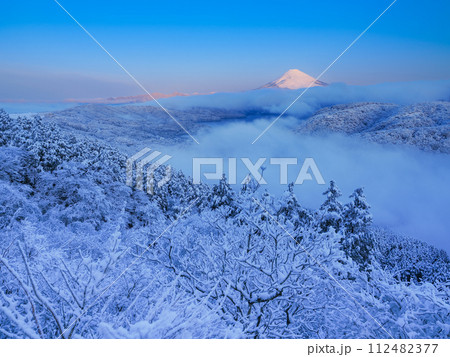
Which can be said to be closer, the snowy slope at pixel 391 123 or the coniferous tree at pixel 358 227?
the snowy slope at pixel 391 123

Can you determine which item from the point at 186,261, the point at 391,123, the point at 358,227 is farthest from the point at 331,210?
the point at 186,261

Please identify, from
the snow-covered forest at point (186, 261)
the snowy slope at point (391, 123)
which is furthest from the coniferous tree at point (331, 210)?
the snowy slope at point (391, 123)

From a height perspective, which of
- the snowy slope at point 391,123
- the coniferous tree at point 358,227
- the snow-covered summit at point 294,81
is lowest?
the coniferous tree at point 358,227

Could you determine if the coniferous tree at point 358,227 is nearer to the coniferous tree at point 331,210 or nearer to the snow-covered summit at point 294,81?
the coniferous tree at point 331,210

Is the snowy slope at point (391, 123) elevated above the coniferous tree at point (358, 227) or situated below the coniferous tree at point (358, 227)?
above

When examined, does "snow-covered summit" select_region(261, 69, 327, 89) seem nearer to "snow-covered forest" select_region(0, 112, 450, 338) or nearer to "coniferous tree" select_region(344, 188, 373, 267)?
"snow-covered forest" select_region(0, 112, 450, 338)

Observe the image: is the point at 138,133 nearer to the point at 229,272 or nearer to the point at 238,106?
the point at 238,106

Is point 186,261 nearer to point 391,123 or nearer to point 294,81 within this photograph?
point 294,81
